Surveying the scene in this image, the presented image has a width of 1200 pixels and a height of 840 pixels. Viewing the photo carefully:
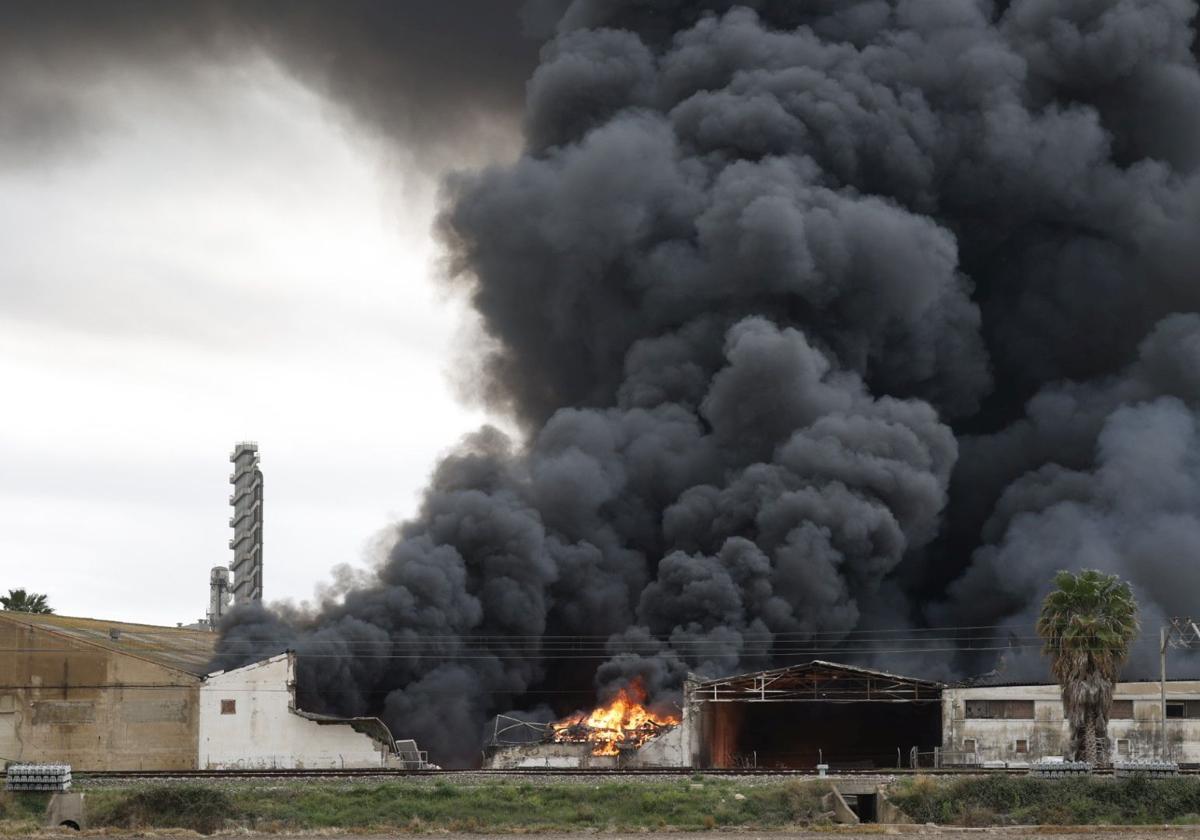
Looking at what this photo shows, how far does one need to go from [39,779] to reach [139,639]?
3001 cm

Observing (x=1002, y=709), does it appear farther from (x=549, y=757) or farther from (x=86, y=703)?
(x=86, y=703)

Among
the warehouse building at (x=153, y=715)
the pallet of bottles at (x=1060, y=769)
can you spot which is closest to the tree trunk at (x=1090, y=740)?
the pallet of bottles at (x=1060, y=769)

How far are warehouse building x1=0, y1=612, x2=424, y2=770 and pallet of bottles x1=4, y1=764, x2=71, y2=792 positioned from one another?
18.2 metres

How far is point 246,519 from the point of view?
94.8 m

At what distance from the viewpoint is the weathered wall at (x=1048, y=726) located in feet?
224

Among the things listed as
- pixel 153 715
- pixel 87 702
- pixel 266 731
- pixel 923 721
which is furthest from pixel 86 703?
pixel 923 721

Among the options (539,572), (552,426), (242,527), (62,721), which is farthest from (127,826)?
(242,527)

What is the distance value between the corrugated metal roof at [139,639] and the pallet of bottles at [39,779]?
64.0 feet

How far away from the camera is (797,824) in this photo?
51.9m

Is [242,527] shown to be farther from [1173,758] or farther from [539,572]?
[1173,758]

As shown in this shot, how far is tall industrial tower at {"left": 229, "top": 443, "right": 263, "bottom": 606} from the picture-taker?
94750 millimetres

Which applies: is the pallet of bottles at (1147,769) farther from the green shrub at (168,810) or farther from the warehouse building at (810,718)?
the green shrub at (168,810)

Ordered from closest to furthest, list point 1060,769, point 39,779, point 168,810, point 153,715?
point 168,810
point 39,779
point 1060,769
point 153,715

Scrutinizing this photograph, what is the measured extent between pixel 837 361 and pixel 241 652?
2838cm
